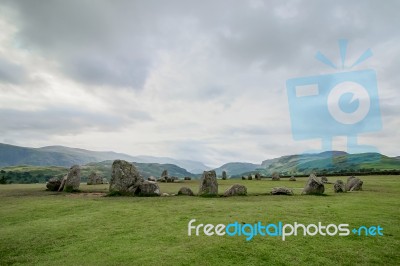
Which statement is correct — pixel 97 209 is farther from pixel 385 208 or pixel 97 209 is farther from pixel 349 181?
pixel 349 181

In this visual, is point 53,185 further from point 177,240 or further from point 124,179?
point 177,240

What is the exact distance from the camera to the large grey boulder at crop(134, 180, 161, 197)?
91.9ft

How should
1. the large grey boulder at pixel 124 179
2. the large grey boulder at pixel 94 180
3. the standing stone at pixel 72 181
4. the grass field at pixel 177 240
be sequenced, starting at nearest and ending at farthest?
the grass field at pixel 177 240 → the large grey boulder at pixel 124 179 → the standing stone at pixel 72 181 → the large grey boulder at pixel 94 180

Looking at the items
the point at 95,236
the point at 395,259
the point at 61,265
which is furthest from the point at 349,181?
the point at 61,265

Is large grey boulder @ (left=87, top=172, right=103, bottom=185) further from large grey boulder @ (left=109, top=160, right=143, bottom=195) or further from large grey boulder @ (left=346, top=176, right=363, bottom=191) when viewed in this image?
large grey boulder @ (left=346, top=176, right=363, bottom=191)

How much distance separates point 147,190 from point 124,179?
9.67ft

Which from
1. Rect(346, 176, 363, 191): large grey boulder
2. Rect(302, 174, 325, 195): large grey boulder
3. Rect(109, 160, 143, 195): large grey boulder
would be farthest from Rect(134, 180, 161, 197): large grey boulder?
Rect(346, 176, 363, 191): large grey boulder

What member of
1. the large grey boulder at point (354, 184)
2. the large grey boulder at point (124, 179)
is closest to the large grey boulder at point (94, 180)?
the large grey boulder at point (124, 179)

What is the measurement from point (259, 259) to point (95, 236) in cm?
758

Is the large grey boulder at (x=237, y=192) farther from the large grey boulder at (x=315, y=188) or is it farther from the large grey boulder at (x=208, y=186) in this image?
the large grey boulder at (x=315, y=188)

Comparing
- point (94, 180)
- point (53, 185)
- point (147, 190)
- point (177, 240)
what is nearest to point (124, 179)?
point (147, 190)

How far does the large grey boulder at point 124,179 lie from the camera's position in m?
28.8

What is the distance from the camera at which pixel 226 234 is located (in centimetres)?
1311

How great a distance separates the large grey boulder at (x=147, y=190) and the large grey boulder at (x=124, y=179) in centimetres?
56
